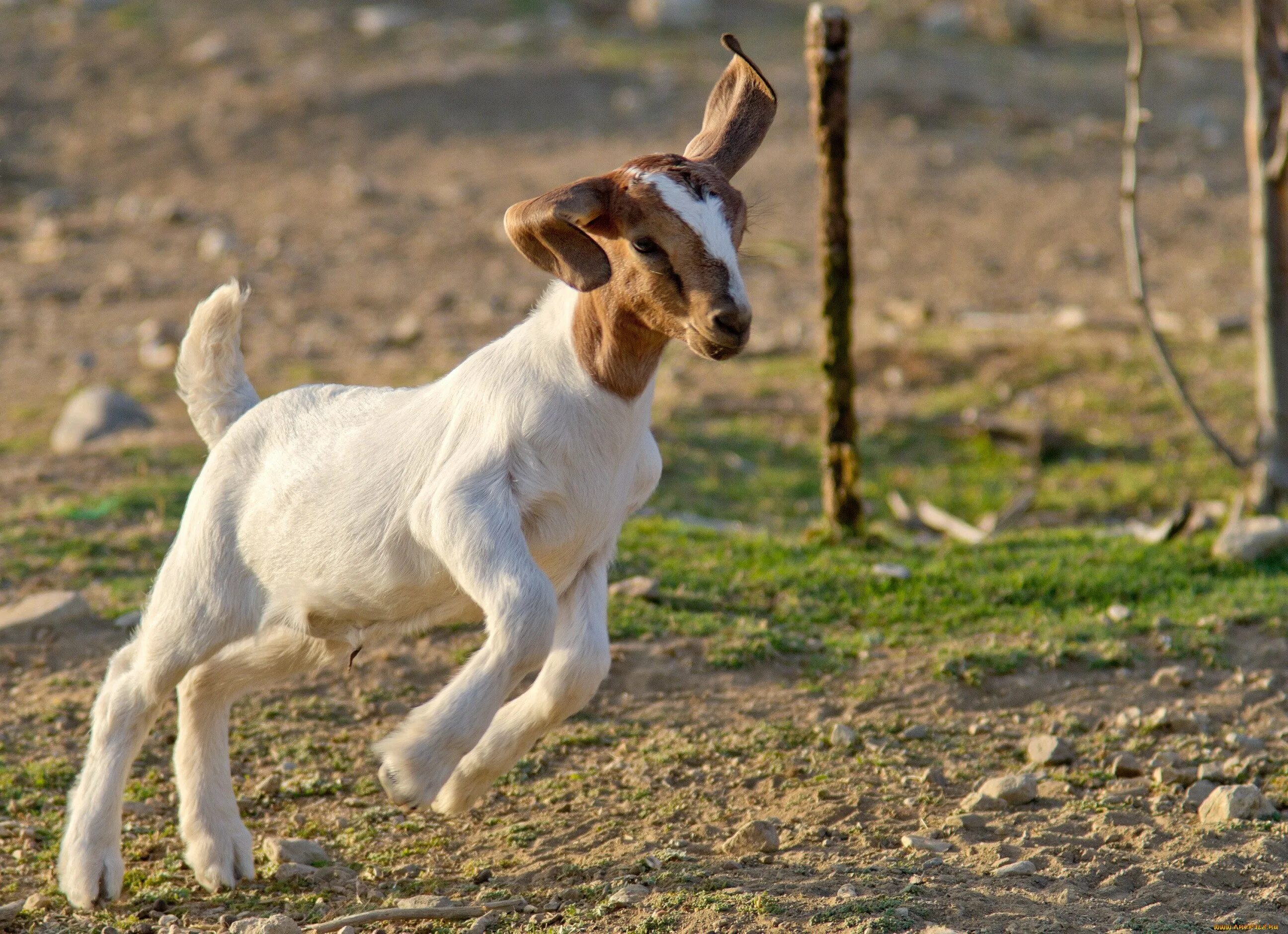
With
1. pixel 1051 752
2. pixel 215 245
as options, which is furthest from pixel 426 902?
pixel 215 245

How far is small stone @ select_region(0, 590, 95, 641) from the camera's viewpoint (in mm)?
6176

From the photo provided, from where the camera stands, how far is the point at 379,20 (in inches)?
771

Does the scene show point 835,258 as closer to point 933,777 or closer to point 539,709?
point 933,777

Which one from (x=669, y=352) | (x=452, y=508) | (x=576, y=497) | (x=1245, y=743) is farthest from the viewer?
(x=669, y=352)

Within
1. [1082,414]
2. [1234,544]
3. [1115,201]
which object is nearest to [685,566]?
[1234,544]

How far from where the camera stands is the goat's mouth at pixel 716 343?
3609 mm

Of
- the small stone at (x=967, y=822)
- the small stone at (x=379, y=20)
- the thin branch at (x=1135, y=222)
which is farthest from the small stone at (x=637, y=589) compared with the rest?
the small stone at (x=379, y=20)

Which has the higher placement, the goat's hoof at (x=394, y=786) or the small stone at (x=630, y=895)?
the goat's hoof at (x=394, y=786)

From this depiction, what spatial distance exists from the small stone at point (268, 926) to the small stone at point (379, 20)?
17.0m

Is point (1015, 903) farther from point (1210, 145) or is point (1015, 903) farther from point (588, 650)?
point (1210, 145)

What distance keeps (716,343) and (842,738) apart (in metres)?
2.23

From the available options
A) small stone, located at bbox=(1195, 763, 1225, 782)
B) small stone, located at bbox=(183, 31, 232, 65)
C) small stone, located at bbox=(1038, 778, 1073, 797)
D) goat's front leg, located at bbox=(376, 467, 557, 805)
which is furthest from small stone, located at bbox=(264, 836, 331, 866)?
small stone, located at bbox=(183, 31, 232, 65)

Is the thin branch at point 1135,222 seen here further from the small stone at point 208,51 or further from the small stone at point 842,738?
the small stone at point 208,51

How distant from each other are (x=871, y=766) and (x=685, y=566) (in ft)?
6.56
